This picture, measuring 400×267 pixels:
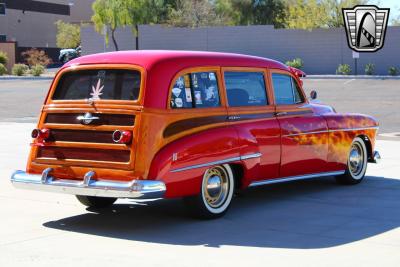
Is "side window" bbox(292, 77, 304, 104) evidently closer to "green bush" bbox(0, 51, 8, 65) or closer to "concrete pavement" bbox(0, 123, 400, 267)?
"concrete pavement" bbox(0, 123, 400, 267)

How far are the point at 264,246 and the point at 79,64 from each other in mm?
2934

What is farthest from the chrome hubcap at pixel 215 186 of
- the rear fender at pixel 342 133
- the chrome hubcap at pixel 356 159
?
the chrome hubcap at pixel 356 159

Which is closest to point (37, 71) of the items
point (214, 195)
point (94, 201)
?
point (94, 201)

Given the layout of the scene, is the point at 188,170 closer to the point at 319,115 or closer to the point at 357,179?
the point at 319,115

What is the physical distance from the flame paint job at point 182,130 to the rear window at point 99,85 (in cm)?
7

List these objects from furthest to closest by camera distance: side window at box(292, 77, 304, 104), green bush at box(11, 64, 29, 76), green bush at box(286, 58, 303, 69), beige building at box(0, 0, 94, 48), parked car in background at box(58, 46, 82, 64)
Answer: beige building at box(0, 0, 94, 48), parked car in background at box(58, 46, 82, 64), green bush at box(11, 64, 29, 76), green bush at box(286, 58, 303, 69), side window at box(292, 77, 304, 104)

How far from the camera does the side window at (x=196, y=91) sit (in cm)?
802

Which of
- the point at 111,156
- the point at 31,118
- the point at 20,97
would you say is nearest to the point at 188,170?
the point at 111,156

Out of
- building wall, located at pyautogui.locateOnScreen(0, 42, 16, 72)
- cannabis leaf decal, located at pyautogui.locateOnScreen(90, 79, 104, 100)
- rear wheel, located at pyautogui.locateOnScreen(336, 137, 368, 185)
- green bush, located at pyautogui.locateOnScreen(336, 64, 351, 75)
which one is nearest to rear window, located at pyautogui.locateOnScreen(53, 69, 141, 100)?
A: cannabis leaf decal, located at pyautogui.locateOnScreen(90, 79, 104, 100)

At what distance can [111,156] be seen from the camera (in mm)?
7691

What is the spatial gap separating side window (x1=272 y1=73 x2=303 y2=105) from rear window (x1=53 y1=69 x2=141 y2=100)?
2152mm

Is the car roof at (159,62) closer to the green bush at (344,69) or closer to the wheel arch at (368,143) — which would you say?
the wheel arch at (368,143)

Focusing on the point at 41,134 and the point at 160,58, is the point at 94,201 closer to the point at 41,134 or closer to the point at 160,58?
the point at 41,134

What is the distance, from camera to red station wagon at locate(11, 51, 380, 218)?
7602 mm
